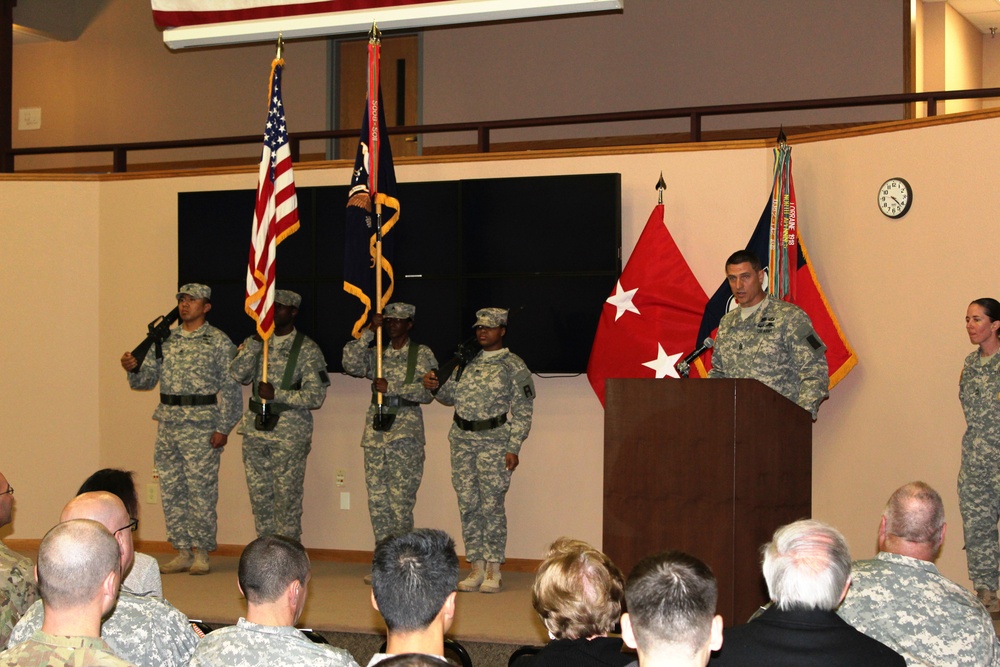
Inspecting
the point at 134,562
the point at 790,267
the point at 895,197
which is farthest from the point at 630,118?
the point at 134,562

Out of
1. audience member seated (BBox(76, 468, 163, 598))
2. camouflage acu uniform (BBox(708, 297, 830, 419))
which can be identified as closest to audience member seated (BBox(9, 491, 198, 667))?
audience member seated (BBox(76, 468, 163, 598))

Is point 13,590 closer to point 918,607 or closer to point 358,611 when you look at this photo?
point 918,607

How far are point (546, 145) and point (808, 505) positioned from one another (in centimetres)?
507

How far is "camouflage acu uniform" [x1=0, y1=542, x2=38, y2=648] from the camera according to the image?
3.09m

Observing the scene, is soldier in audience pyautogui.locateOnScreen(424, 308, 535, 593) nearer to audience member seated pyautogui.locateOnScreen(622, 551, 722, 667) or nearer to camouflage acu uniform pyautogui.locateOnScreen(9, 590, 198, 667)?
camouflage acu uniform pyautogui.locateOnScreen(9, 590, 198, 667)

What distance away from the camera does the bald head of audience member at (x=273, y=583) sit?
2.54 metres

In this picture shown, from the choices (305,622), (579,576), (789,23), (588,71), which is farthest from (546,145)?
(579,576)

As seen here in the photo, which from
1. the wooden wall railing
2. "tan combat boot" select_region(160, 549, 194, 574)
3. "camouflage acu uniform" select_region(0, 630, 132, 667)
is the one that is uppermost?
the wooden wall railing

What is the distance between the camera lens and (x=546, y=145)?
9195 millimetres

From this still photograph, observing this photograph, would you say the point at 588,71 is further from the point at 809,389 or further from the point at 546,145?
the point at 809,389

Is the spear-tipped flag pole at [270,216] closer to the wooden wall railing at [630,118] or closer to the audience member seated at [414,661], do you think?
the wooden wall railing at [630,118]

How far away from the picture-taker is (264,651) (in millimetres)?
2432

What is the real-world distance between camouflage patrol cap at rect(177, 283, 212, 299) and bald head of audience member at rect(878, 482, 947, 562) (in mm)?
5023

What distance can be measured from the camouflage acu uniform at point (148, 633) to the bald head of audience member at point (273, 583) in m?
0.42
